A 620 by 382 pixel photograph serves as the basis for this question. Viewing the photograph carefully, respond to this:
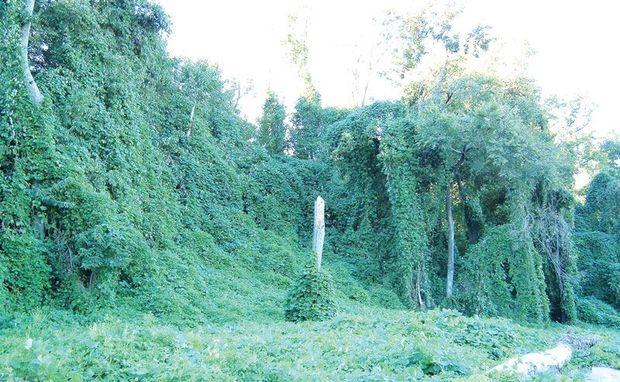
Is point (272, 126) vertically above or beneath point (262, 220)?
above

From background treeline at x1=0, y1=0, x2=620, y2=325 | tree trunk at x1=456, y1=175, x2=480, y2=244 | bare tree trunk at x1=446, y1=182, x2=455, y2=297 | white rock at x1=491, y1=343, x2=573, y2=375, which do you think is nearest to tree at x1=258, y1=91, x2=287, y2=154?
background treeline at x1=0, y1=0, x2=620, y2=325

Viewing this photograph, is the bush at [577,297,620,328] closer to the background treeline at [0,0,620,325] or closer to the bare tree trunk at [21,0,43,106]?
the background treeline at [0,0,620,325]

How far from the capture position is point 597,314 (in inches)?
678

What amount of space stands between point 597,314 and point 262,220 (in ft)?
38.4

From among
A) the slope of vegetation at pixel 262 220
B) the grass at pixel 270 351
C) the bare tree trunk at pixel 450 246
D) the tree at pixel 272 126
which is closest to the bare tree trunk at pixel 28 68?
the slope of vegetation at pixel 262 220

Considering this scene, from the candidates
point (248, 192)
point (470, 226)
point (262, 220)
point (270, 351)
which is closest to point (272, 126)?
point (248, 192)

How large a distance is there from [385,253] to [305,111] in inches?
384

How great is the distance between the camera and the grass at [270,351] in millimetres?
3732

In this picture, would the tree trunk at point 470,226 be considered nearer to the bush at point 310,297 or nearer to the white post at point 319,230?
the white post at point 319,230

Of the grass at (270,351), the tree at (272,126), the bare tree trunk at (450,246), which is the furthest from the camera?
the tree at (272,126)

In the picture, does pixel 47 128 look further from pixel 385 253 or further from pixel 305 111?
pixel 305 111

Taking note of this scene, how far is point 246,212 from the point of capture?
16.7m

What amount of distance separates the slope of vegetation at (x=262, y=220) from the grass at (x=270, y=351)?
34 mm

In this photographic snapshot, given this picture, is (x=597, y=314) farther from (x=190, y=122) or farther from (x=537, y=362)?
(x=190, y=122)
